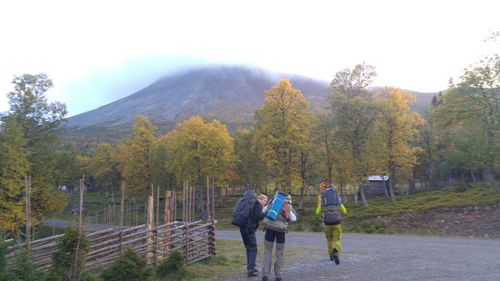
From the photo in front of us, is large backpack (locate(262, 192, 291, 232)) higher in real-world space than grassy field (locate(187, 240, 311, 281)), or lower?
higher

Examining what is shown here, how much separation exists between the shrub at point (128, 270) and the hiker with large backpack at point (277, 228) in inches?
107

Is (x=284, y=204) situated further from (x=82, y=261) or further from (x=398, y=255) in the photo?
(x=398, y=255)

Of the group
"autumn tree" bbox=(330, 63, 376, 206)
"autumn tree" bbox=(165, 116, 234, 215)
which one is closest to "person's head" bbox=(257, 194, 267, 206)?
"autumn tree" bbox=(330, 63, 376, 206)

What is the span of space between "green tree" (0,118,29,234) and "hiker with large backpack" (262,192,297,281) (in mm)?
24600

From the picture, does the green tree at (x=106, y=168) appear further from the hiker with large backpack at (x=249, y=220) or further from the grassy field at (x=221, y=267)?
the hiker with large backpack at (x=249, y=220)

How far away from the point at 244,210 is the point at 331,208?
114 inches

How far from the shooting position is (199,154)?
51.5 metres

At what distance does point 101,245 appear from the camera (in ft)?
37.3

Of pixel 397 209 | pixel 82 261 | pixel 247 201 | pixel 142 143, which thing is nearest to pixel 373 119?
pixel 397 209

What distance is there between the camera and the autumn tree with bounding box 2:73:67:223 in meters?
36.9

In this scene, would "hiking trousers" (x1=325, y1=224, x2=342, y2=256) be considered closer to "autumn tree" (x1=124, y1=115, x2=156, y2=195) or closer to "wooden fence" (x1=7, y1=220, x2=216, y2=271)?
"wooden fence" (x1=7, y1=220, x2=216, y2=271)

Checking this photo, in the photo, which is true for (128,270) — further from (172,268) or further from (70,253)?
(172,268)

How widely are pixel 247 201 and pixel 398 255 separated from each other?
658 cm

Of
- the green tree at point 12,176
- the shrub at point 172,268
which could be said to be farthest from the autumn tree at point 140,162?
the shrub at point 172,268
